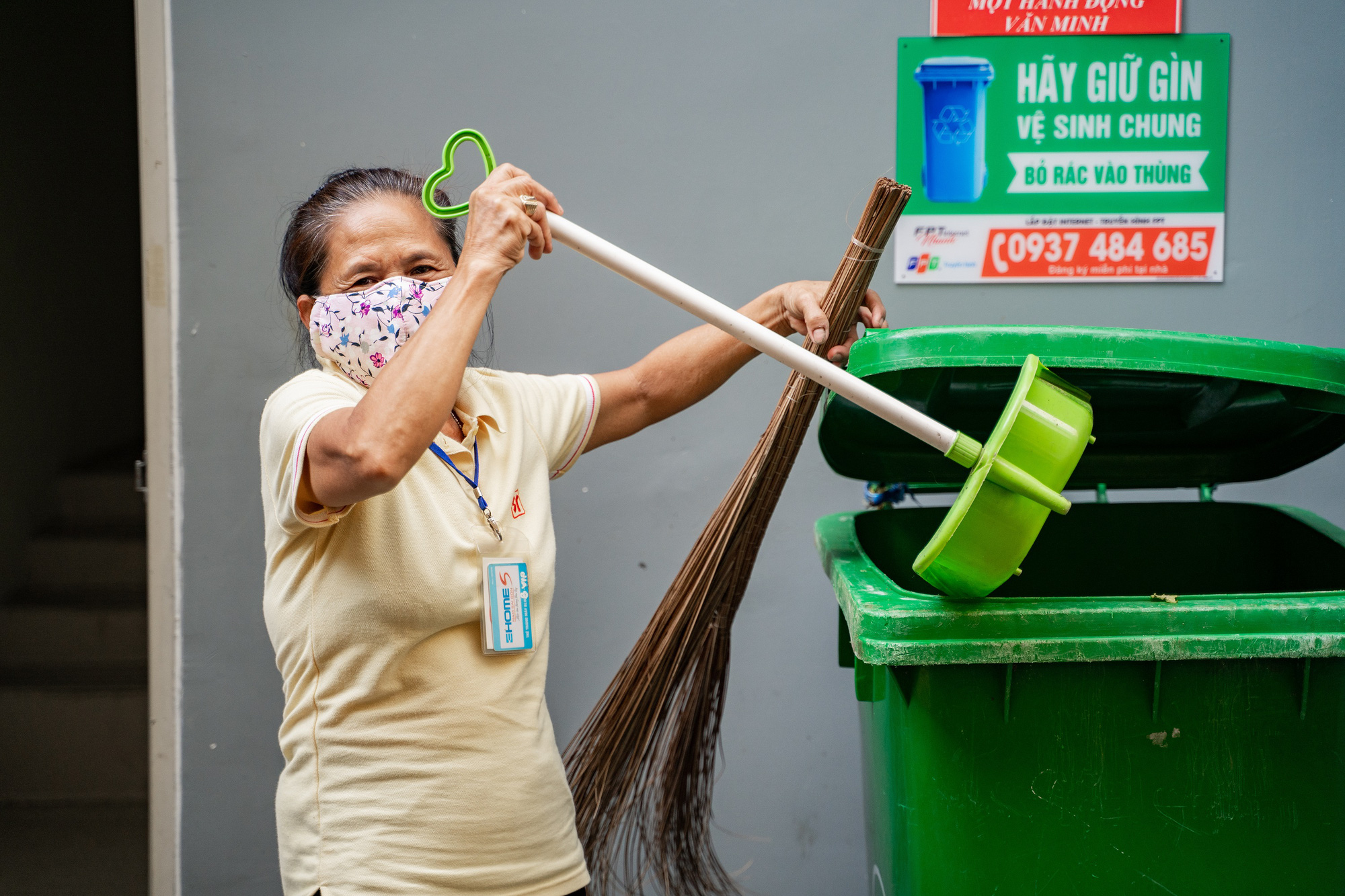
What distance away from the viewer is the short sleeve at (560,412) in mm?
1599

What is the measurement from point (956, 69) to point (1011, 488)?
4.92 ft

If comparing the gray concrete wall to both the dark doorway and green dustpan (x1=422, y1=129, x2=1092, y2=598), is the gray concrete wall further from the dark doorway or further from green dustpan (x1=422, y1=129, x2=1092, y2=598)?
the dark doorway

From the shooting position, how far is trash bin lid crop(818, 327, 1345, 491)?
4.07ft

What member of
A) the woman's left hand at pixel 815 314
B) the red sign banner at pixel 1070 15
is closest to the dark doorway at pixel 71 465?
the woman's left hand at pixel 815 314

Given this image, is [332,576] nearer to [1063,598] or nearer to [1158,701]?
[1063,598]

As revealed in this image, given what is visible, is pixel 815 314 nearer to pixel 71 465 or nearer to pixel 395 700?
pixel 395 700

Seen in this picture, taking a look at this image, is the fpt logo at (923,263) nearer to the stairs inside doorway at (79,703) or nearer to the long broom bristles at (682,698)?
the long broom bristles at (682,698)

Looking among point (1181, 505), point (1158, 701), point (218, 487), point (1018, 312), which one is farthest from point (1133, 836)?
point (218, 487)

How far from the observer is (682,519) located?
237cm

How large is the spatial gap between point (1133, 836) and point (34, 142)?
552 cm

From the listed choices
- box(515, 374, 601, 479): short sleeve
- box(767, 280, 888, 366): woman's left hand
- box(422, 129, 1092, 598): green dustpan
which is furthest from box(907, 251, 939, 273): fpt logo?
box(422, 129, 1092, 598): green dustpan

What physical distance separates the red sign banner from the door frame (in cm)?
203

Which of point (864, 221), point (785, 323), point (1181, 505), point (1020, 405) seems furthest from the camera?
point (1181, 505)

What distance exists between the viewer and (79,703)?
3.73m
